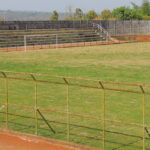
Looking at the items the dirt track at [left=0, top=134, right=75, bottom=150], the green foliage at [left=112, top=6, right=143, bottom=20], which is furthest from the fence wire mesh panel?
the green foliage at [left=112, top=6, right=143, bottom=20]

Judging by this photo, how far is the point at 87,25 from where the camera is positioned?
56875 millimetres

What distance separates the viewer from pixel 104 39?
56.4m

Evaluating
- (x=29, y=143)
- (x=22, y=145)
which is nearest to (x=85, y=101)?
(x=29, y=143)

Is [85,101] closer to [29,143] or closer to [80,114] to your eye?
[80,114]

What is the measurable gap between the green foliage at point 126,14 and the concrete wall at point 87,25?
59.0 feet

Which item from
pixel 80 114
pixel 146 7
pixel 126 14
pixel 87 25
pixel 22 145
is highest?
pixel 146 7

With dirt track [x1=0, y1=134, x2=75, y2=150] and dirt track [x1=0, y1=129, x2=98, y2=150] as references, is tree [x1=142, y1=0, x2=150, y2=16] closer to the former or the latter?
dirt track [x1=0, y1=129, x2=98, y2=150]

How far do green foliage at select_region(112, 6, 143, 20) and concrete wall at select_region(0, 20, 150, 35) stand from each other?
1798 centimetres

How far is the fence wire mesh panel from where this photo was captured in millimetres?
11445

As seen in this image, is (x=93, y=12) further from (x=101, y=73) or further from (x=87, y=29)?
(x=101, y=73)

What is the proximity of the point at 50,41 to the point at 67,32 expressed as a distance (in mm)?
4006

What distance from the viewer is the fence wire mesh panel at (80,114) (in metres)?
11.4

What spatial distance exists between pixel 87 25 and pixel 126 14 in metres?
30.2

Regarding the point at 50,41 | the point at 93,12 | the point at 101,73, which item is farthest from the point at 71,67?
the point at 93,12
